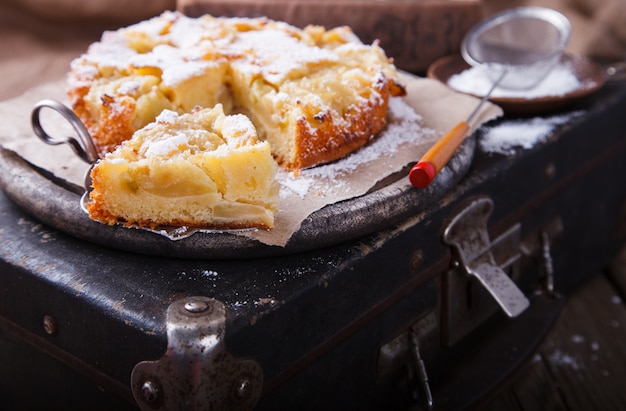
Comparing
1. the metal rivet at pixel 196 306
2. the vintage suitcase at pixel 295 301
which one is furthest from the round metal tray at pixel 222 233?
the metal rivet at pixel 196 306

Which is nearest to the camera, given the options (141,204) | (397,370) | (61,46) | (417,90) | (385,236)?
(141,204)

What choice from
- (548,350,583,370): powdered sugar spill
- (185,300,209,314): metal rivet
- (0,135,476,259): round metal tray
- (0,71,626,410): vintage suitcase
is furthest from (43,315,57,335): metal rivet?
(548,350,583,370): powdered sugar spill

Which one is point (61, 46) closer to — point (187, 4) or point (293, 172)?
point (187, 4)

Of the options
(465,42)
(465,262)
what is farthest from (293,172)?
(465,42)

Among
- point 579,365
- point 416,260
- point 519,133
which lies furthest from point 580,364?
point 416,260

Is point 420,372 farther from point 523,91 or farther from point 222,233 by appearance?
point 523,91

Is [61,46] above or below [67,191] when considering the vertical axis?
below

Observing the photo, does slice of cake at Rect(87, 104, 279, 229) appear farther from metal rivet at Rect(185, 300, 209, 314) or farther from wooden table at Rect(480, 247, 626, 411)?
wooden table at Rect(480, 247, 626, 411)
